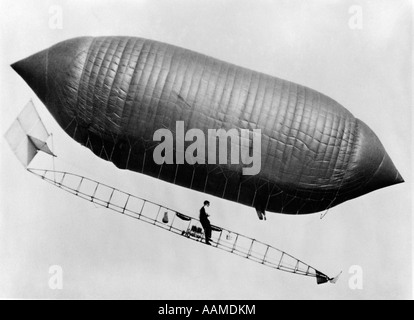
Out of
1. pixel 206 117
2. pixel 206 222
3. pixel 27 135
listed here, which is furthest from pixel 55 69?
pixel 206 222

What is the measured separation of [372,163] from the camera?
19.8m

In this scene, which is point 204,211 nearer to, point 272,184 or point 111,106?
point 272,184

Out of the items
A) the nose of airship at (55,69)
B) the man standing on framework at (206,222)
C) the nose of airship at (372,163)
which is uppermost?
the nose of airship at (55,69)

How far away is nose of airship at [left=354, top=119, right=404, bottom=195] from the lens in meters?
19.6

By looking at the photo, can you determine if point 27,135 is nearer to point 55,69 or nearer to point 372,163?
point 55,69

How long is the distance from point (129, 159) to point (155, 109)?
5.57 feet

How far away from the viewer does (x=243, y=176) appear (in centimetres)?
1930

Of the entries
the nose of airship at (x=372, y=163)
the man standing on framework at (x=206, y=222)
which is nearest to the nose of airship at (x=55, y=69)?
the man standing on framework at (x=206, y=222)

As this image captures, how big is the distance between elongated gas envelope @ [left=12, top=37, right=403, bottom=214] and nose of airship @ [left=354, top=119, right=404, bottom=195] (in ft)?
0.12

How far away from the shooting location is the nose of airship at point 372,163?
19.6 metres

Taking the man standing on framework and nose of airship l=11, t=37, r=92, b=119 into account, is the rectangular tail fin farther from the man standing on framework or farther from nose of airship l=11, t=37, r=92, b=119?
the man standing on framework

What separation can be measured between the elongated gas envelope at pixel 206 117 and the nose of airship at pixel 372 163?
0.04m

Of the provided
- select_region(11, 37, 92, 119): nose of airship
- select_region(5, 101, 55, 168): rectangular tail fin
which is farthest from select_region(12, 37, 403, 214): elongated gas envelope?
select_region(5, 101, 55, 168): rectangular tail fin

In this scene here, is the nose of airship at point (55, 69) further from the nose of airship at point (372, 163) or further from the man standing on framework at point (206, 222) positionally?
the nose of airship at point (372, 163)
